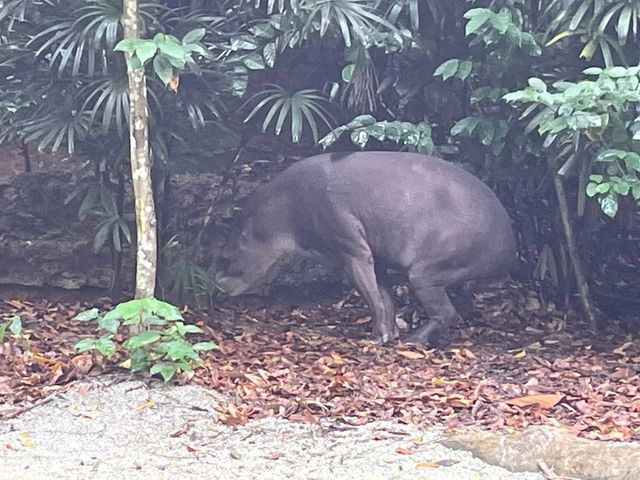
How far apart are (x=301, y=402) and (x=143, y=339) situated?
0.88 m

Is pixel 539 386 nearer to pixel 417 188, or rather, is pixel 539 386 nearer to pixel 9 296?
pixel 417 188

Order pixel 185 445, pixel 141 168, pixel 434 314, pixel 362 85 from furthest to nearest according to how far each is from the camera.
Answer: pixel 362 85, pixel 434 314, pixel 141 168, pixel 185 445

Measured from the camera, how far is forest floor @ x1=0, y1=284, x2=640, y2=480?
15.1 feet

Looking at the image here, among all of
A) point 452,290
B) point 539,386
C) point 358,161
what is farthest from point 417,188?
point 539,386

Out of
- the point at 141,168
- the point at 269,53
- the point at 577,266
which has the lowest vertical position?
the point at 577,266

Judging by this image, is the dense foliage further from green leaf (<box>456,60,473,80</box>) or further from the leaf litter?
the leaf litter

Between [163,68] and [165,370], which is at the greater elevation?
[163,68]

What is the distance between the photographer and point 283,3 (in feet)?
22.3

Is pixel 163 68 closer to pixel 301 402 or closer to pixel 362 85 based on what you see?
pixel 301 402

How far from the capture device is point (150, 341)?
5.39 metres

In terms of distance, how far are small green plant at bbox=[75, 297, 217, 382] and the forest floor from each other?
0.35 ft

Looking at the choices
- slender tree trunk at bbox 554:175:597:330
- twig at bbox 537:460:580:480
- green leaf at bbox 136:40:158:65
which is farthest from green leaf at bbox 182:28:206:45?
twig at bbox 537:460:580:480

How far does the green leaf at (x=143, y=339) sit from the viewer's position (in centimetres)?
536

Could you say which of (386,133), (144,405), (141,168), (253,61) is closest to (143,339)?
(144,405)
